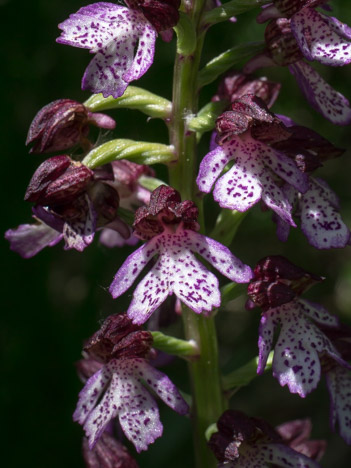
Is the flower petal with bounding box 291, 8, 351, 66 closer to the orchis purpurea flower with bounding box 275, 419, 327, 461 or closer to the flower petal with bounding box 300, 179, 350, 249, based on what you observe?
→ the flower petal with bounding box 300, 179, 350, 249

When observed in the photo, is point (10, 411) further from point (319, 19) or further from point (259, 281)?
point (319, 19)

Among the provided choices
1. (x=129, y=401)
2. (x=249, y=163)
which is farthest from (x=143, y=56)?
(x=129, y=401)

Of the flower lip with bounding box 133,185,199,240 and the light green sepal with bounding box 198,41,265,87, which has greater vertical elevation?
the light green sepal with bounding box 198,41,265,87

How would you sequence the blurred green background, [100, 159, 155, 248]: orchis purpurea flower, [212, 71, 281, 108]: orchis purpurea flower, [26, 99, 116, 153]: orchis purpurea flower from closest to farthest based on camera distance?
[26, 99, 116, 153]: orchis purpurea flower, [212, 71, 281, 108]: orchis purpurea flower, [100, 159, 155, 248]: orchis purpurea flower, the blurred green background

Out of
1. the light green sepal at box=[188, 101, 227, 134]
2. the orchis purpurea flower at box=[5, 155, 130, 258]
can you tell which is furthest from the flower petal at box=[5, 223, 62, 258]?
the light green sepal at box=[188, 101, 227, 134]

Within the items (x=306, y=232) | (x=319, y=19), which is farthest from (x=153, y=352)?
(x=319, y=19)

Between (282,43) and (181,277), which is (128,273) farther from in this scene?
(282,43)
